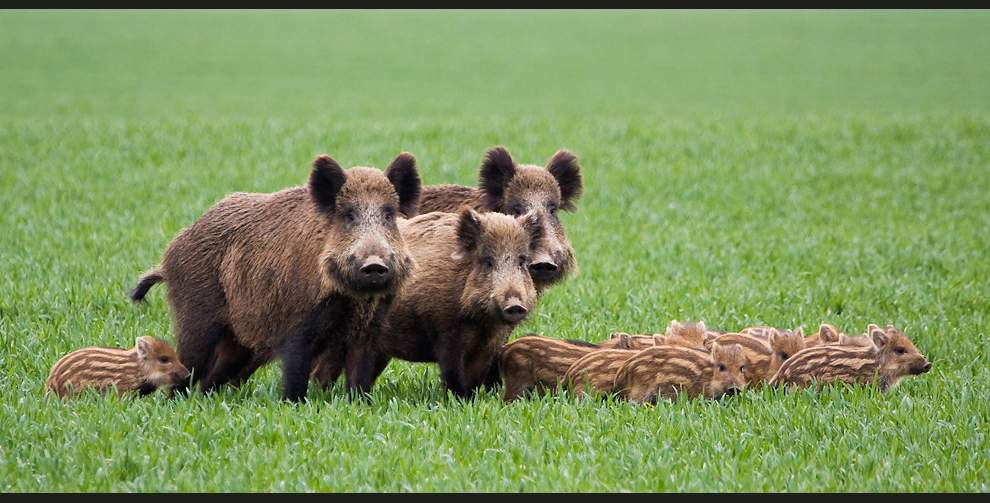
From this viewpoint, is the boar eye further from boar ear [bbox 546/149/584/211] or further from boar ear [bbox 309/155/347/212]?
boar ear [bbox 546/149/584/211]

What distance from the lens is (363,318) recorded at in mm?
5926

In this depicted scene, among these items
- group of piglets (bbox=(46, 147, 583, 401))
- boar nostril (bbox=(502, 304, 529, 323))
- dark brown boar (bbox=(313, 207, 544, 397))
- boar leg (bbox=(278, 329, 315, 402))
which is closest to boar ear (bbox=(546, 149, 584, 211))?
group of piglets (bbox=(46, 147, 583, 401))

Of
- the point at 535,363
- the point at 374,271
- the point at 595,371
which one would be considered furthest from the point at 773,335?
the point at 374,271

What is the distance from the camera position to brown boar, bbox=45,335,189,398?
6062 mm

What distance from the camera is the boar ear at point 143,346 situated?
6125mm

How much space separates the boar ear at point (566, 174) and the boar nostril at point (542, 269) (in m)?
1.36

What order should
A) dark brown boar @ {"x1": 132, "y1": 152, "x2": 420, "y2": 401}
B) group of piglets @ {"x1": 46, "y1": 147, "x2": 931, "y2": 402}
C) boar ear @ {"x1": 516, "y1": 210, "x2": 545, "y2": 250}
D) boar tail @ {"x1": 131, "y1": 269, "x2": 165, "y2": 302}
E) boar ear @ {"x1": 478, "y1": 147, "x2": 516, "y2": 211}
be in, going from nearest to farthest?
dark brown boar @ {"x1": 132, "y1": 152, "x2": 420, "y2": 401}
group of piglets @ {"x1": 46, "y1": 147, "x2": 931, "y2": 402}
boar ear @ {"x1": 516, "y1": 210, "x2": 545, "y2": 250}
boar tail @ {"x1": 131, "y1": 269, "x2": 165, "y2": 302}
boar ear @ {"x1": 478, "y1": 147, "x2": 516, "y2": 211}

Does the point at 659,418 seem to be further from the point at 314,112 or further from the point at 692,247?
the point at 314,112

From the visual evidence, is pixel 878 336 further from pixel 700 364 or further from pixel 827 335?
pixel 700 364

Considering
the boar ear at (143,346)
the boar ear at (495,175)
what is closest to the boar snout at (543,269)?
the boar ear at (495,175)

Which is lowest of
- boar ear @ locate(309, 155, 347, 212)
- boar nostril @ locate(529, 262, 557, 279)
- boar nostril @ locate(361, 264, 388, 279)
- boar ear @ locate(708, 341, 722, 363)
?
boar ear @ locate(708, 341, 722, 363)

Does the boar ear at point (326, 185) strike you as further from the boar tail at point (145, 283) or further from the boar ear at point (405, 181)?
the boar tail at point (145, 283)

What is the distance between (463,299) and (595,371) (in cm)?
99

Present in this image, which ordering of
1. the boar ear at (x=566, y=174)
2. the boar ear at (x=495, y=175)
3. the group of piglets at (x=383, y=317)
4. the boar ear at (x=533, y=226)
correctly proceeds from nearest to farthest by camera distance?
the group of piglets at (x=383, y=317)
the boar ear at (x=533, y=226)
the boar ear at (x=495, y=175)
the boar ear at (x=566, y=174)
